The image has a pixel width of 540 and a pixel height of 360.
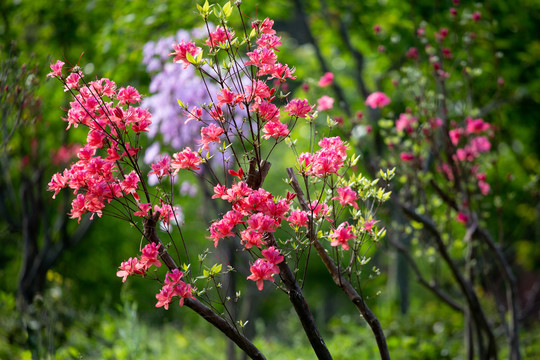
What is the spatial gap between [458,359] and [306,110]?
3666mm

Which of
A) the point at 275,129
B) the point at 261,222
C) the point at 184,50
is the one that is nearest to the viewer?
the point at 261,222

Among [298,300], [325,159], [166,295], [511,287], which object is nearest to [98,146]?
[166,295]

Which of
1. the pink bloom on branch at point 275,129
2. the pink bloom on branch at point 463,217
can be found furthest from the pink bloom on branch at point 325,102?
the pink bloom on branch at point 275,129

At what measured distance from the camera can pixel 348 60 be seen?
748 centimetres

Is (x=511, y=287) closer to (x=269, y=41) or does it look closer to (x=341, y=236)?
(x=341, y=236)

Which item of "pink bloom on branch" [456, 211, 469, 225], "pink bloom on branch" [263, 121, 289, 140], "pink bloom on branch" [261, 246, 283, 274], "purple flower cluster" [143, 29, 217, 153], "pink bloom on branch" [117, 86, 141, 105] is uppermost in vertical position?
"purple flower cluster" [143, 29, 217, 153]

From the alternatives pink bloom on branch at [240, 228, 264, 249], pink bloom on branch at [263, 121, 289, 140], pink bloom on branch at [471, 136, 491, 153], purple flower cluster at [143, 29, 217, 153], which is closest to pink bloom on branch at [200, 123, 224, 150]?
pink bloom on branch at [263, 121, 289, 140]

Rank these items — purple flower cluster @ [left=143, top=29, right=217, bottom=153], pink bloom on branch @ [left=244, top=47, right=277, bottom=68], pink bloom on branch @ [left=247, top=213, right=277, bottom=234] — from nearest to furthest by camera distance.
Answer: pink bloom on branch @ [left=247, top=213, right=277, bottom=234] → pink bloom on branch @ [left=244, top=47, right=277, bottom=68] → purple flower cluster @ [left=143, top=29, right=217, bottom=153]

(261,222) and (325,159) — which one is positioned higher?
(325,159)

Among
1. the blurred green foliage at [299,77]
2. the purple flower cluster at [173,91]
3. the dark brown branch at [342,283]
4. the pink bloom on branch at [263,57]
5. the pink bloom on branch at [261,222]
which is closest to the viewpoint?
the pink bloom on branch at [261,222]

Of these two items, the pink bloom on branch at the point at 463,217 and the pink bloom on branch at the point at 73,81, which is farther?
the pink bloom on branch at the point at 463,217

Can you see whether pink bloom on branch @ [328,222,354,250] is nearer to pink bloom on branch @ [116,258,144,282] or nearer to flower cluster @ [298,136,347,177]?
flower cluster @ [298,136,347,177]

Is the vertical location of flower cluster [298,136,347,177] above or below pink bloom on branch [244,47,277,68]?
below

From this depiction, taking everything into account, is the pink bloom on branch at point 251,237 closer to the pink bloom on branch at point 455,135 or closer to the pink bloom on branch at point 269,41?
the pink bloom on branch at point 269,41
